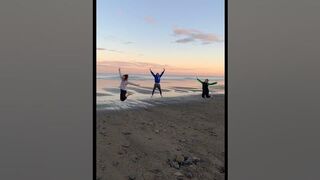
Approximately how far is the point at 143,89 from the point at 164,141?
15.9 inches

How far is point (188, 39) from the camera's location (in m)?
2.38

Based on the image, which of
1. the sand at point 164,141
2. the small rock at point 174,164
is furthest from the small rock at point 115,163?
the small rock at point 174,164

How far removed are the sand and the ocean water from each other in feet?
0.15

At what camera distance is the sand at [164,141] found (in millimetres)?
2303

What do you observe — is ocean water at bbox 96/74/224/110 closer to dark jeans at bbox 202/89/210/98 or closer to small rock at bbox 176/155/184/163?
dark jeans at bbox 202/89/210/98

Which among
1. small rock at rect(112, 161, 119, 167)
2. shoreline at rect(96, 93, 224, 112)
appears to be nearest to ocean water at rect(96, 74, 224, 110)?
shoreline at rect(96, 93, 224, 112)

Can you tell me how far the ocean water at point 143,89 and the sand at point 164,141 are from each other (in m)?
0.04

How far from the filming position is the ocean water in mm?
2279

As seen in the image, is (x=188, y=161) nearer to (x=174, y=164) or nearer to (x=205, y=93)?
(x=174, y=164)

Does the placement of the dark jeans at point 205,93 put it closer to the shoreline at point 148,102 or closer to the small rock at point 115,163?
the shoreline at point 148,102
